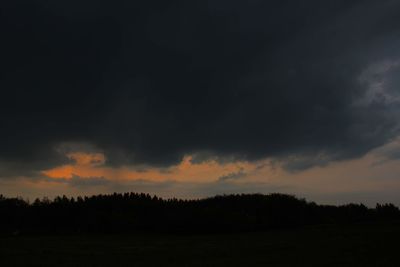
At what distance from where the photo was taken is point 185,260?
3962cm

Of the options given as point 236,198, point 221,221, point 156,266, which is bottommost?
point 156,266

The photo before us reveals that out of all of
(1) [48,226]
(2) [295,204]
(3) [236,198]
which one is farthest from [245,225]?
(1) [48,226]

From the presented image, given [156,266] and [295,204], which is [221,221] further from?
[156,266]

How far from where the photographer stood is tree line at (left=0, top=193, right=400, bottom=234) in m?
106

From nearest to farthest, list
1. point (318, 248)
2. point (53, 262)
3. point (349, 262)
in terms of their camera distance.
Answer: point (349, 262) → point (53, 262) → point (318, 248)

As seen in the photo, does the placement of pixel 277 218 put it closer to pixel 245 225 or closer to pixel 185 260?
pixel 245 225

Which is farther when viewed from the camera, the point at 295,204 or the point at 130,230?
the point at 295,204

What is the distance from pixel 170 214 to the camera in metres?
112

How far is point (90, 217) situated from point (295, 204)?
170 ft

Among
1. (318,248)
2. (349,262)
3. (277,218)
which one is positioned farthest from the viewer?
(277,218)

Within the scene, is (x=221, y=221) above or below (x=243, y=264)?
above

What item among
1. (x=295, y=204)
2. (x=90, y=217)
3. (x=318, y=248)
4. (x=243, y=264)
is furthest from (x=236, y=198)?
(x=243, y=264)

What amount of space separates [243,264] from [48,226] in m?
92.2

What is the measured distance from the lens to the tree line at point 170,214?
106m
